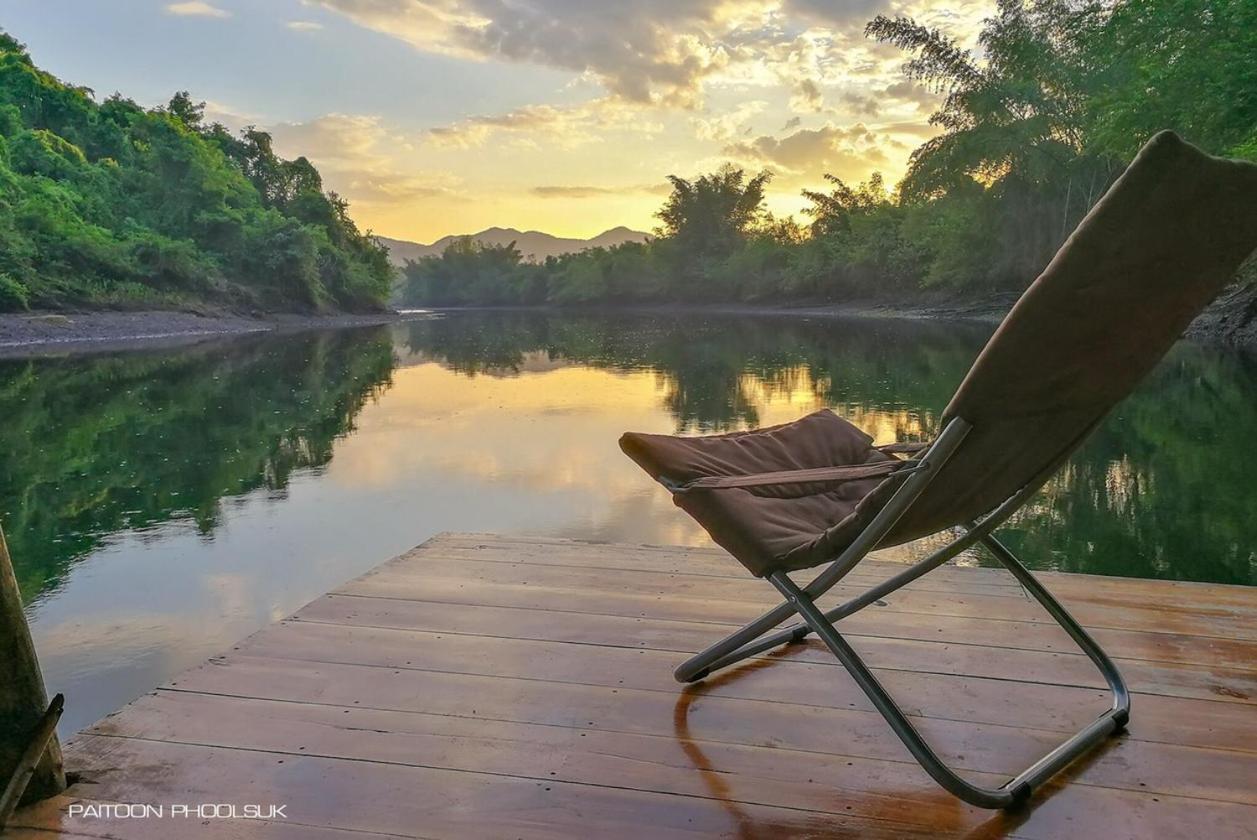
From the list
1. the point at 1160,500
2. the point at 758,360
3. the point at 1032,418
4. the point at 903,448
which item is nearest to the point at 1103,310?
the point at 1032,418

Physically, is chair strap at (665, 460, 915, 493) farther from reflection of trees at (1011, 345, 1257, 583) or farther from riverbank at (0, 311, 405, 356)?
riverbank at (0, 311, 405, 356)

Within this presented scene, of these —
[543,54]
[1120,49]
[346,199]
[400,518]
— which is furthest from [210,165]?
[400,518]

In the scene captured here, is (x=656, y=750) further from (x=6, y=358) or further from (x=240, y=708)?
(x=6, y=358)

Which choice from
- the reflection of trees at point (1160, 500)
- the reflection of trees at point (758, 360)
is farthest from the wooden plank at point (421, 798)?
the reflection of trees at point (758, 360)

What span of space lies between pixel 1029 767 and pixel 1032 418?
467 millimetres

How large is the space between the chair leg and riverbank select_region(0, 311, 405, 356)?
49.0 ft

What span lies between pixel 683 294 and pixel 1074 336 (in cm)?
3988

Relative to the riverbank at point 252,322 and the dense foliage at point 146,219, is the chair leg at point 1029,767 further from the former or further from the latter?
the dense foliage at point 146,219

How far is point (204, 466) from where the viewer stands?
507cm

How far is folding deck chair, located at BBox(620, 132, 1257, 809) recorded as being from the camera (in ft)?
3.03

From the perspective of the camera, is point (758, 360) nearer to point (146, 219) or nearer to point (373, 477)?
point (373, 477)

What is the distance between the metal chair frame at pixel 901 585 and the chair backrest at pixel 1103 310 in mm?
41

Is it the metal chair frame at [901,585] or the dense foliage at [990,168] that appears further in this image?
the dense foliage at [990,168]

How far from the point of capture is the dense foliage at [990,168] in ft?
33.4
